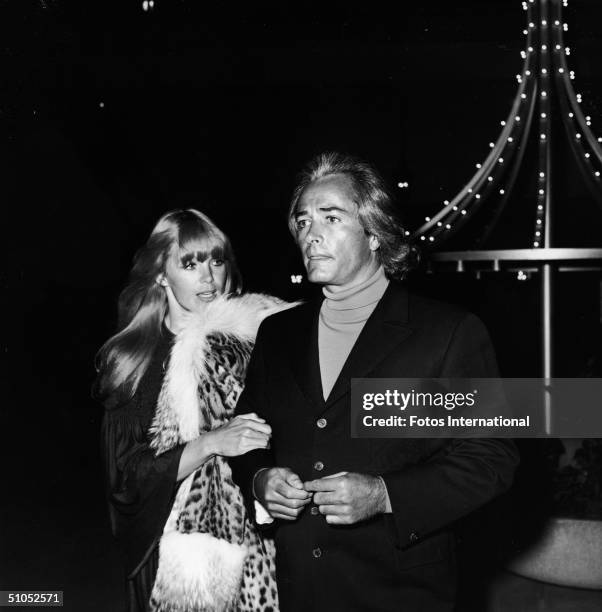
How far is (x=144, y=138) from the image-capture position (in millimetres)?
1989

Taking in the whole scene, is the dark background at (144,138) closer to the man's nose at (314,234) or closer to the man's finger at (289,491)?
the man's nose at (314,234)

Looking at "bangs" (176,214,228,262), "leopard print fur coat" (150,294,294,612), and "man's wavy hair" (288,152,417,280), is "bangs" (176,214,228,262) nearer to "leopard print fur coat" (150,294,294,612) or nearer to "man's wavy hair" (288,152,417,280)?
"leopard print fur coat" (150,294,294,612)

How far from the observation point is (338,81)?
201 centimetres

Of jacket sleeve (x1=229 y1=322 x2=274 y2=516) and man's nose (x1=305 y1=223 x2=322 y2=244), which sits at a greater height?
man's nose (x1=305 y1=223 x2=322 y2=244)

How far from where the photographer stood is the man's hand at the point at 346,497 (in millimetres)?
1132

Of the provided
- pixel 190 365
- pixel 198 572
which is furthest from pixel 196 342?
pixel 198 572

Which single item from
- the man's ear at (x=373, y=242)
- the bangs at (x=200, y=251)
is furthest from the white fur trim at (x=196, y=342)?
the man's ear at (x=373, y=242)

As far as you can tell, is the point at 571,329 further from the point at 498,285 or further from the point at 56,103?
the point at 56,103

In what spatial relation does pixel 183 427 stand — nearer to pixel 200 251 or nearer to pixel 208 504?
pixel 208 504

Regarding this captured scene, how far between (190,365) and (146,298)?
0.78ft

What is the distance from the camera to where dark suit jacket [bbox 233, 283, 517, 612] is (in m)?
1.19

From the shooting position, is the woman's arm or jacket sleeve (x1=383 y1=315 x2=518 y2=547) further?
the woman's arm

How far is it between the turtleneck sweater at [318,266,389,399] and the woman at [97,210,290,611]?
9.7 inches

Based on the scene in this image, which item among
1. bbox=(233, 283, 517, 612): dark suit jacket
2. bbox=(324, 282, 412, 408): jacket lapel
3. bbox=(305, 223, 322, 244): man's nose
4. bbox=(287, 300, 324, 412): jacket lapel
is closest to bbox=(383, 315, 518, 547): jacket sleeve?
bbox=(233, 283, 517, 612): dark suit jacket
